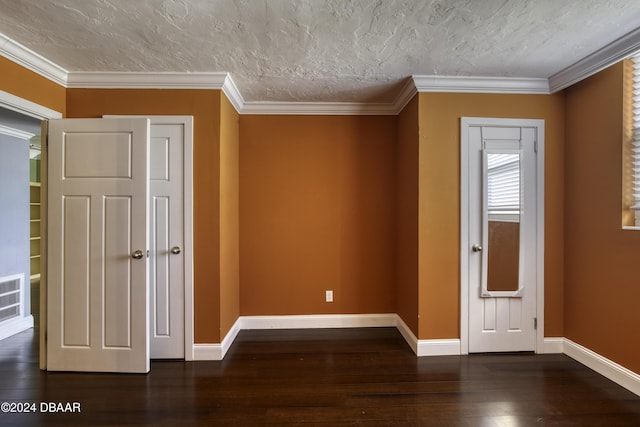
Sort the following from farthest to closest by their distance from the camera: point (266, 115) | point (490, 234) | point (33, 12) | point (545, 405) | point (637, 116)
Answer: point (266, 115), point (490, 234), point (637, 116), point (545, 405), point (33, 12)

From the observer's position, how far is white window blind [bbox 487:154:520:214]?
8.04ft

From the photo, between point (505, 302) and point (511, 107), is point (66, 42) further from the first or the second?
point (505, 302)

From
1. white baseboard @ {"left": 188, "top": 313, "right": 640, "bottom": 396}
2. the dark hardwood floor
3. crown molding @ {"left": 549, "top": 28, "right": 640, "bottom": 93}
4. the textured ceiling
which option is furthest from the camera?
white baseboard @ {"left": 188, "top": 313, "right": 640, "bottom": 396}

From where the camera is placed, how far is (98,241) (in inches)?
85.3

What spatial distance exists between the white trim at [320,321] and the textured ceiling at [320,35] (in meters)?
2.41

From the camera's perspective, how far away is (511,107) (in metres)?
2.47

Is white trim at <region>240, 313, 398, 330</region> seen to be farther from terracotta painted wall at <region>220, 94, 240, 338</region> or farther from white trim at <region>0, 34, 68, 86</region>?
white trim at <region>0, 34, 68, 86</region>

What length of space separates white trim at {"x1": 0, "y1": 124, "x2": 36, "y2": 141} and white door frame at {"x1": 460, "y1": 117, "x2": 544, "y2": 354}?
15.1 ft

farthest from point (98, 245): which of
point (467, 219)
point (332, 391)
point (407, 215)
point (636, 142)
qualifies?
point (636, 142)

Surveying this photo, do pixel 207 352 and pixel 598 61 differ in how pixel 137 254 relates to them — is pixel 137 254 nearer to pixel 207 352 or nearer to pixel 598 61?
pixel 207 352

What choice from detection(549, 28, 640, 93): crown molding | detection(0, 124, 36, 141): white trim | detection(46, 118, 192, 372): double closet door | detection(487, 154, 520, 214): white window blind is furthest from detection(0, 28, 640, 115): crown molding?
detection(0, 124, 36, 141): white trim

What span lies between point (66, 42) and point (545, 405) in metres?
4.07

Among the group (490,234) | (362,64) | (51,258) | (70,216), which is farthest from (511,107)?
(51,258)

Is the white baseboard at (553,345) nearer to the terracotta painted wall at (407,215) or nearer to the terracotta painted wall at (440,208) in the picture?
the terracotta painted wall at (440,208)
